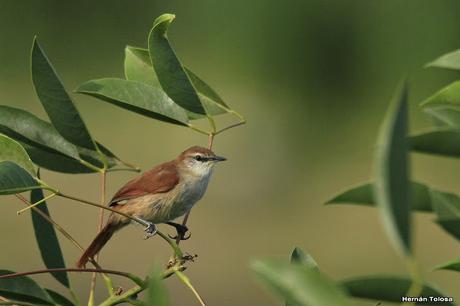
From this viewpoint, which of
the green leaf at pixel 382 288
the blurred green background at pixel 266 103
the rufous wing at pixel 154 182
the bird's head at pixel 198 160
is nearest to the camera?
the green leaf at pixel 382 288

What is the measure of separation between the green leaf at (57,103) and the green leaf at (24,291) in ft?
0.51

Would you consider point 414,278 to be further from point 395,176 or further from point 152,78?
point 152,78

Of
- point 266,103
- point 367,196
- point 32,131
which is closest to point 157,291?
point 367,196

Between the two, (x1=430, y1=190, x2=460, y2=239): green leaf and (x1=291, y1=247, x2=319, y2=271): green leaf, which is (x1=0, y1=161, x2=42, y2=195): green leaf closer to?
(x1=291, y1=247, x2=319, y2=271): green leaf

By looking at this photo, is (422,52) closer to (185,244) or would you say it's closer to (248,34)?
(248,34)

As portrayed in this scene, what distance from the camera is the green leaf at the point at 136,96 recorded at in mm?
1066

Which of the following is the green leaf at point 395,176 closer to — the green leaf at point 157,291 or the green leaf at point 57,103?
the green leaf at point 157,291

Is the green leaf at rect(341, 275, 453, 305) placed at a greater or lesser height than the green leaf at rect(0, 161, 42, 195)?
lesser

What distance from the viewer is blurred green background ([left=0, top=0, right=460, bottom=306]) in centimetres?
765

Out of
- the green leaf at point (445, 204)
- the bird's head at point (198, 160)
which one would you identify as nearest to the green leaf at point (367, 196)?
the green leaf at point (445, 204)

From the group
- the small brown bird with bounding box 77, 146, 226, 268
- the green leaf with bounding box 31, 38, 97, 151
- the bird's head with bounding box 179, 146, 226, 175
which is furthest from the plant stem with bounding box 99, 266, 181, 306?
the bird's head with bounding box 179, 146, 226, 175

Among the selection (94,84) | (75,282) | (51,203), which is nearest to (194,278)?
(75,282)

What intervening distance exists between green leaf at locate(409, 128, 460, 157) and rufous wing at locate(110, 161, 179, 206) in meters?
1.46

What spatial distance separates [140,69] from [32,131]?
15cm
